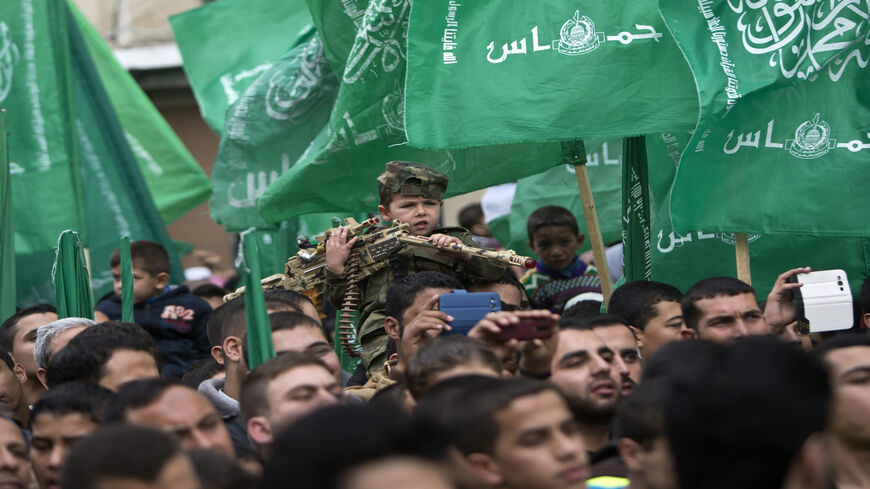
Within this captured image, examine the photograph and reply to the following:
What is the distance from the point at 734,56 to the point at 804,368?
3.01m

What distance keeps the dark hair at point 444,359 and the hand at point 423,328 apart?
0.45 meters

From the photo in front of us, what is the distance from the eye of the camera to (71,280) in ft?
19.4

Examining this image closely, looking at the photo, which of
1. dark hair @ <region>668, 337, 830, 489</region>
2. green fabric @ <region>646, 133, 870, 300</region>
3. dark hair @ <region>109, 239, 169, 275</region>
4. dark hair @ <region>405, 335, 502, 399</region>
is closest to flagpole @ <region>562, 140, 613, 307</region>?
green fabric @ <region>646, 133, 870, 300</region>

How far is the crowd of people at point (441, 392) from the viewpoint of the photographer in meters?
2.55

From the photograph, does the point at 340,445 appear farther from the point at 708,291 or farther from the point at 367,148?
the point at 367,148

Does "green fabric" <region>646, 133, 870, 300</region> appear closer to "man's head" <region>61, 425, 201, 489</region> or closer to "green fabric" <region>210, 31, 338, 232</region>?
"green fabric" <region>210, 31, 338, 232</region>

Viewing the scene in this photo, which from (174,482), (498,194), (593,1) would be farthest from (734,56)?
(498,194)

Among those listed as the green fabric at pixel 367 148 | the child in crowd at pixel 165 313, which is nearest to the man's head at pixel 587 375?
the green fabric at pixel 367 148

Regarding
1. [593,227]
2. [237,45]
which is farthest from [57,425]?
[237,45]

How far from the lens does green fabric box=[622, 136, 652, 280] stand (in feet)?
20.4

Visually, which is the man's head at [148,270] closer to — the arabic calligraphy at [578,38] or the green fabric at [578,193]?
the green fabric at [578,193]

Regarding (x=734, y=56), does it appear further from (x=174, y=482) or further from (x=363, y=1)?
(x=174, y=482)

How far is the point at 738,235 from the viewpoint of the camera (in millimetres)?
5617

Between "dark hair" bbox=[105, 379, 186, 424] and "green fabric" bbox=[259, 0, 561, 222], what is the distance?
3.05 meters
